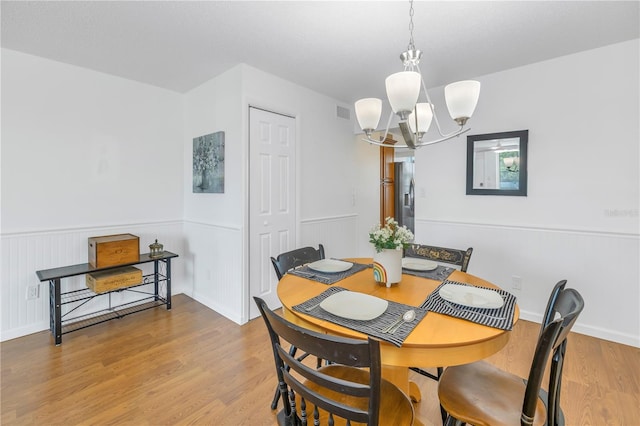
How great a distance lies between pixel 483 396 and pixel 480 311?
1.15ft

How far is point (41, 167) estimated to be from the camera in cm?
275

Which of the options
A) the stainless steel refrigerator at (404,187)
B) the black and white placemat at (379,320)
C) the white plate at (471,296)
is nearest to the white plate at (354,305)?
the black and white placemat at (379,320)

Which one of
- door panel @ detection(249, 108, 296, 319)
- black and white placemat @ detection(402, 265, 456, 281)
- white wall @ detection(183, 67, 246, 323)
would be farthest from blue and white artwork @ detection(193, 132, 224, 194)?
black and white placemat @ detection(402, 265, 456, 281)

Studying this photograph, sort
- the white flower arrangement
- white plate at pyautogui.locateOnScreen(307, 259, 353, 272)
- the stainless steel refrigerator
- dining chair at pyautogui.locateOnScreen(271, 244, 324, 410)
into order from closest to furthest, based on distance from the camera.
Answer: the white flower arrangement
white plate at pyautogui.locateOnScreen(307, 259, 353, 272)
dining chair at pyautogui.locateOnScreen(271, 244, 324, 410)
the stainless steel refrigerator

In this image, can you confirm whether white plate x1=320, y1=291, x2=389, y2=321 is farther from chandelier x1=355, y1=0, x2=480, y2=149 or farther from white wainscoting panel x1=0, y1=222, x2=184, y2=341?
white wainscoting panel x1=0, y1=222, x2=184, y2=341

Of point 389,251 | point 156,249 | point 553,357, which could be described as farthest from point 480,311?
point 156,249

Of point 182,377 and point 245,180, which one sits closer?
point 182,377

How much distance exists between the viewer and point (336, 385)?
95 cm

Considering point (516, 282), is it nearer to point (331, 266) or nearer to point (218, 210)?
point (331, 266)

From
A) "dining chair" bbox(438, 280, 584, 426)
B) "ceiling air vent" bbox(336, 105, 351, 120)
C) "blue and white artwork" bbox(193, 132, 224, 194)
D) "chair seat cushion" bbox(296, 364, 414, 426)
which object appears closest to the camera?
"dining chair" bbox(438, 280, 584, 426)

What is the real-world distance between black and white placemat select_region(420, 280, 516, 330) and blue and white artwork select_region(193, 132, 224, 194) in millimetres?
2392

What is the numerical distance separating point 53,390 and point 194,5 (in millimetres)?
2654

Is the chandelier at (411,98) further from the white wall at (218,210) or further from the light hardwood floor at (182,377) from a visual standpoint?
the light hardwood floor at (182,377)

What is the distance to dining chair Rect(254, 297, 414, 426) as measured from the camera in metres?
0.89
